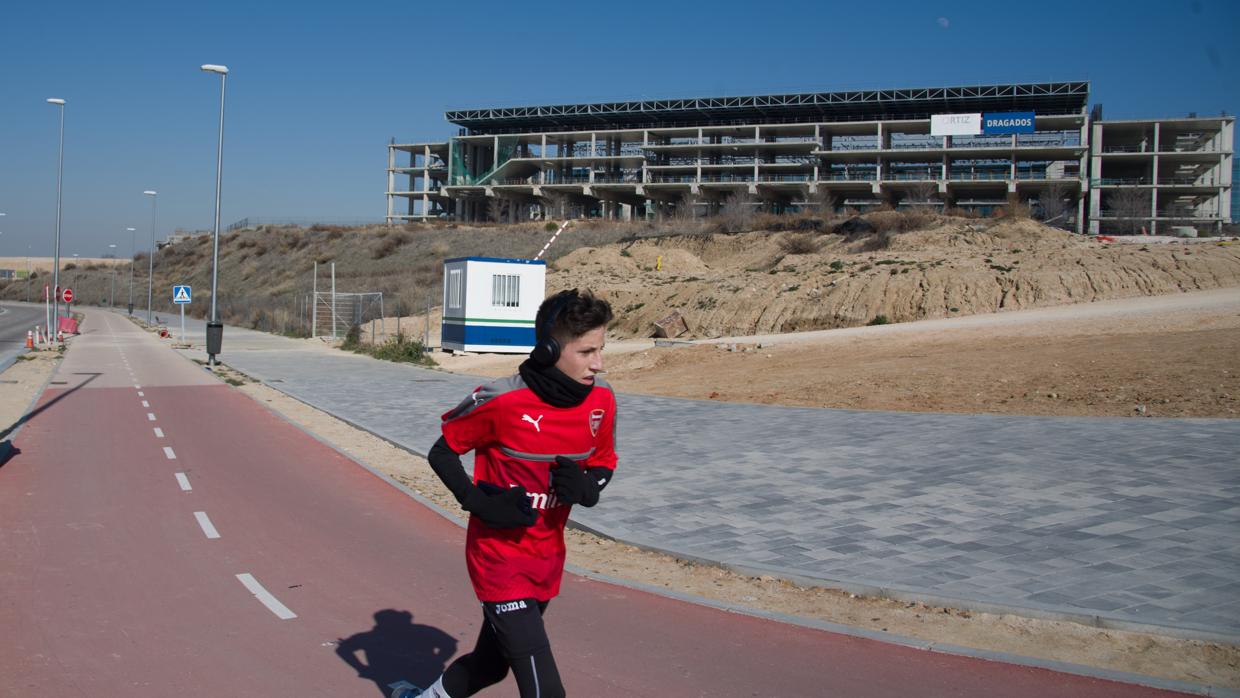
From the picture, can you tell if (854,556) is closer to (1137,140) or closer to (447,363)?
(447,363)

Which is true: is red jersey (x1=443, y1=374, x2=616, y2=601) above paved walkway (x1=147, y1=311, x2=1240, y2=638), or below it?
above

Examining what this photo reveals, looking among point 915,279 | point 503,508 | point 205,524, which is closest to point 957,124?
point 915,279

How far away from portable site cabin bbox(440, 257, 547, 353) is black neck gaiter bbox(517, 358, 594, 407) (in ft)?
89.7

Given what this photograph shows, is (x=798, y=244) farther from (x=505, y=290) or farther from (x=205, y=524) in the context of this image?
(x=205, y=524)

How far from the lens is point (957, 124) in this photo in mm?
81938

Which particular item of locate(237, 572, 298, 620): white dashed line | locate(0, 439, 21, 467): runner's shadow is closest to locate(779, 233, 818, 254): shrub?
locate(0, 439, 21, 467): runner's shadow

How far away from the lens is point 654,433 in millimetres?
13570

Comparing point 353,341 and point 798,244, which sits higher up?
point 798,244

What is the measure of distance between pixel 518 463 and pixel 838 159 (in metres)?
87.6

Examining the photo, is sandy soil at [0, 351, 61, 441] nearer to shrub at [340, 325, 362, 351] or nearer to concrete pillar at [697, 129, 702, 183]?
shrub at [340, 325, 362, 351]

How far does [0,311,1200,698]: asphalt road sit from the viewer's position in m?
5.24

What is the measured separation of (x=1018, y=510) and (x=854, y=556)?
1944 mm

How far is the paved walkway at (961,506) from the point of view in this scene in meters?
6.61

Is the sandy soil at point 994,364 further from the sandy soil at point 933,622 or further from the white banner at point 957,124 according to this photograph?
the white banner at point 957,124
